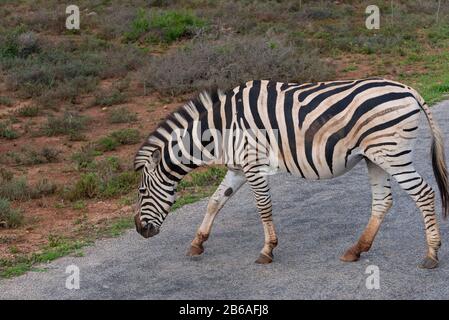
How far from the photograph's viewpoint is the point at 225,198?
6.57 m

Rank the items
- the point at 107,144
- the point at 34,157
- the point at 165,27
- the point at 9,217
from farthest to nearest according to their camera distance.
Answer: the point at 165,27 → the point at 107,144 → the point at 34,157 → the point at 9,217

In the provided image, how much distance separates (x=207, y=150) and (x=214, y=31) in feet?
51.3

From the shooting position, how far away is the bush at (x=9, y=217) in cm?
822

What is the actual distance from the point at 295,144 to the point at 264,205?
0.60 metres

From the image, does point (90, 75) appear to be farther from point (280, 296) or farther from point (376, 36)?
point (280, 296)

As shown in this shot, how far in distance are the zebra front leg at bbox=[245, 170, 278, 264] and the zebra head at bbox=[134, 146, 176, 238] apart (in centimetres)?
76

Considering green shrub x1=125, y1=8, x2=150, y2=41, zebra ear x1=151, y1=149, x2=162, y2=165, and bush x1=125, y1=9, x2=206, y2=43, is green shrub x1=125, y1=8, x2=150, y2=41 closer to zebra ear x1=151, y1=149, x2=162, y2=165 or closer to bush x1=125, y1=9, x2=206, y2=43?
bush x1=125, y1=9, x2=206, y2=43

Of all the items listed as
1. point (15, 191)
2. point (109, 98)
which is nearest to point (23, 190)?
point (15, 191)

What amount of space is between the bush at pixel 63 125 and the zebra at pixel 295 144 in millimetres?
7239

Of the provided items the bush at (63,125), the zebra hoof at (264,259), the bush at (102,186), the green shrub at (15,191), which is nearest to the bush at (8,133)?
the bush at (63,125)

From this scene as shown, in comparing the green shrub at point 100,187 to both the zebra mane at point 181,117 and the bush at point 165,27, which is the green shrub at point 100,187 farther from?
the bush at point 165,27

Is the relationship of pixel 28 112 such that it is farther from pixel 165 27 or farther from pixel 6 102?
pixel 165 27

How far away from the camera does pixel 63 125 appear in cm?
1347
